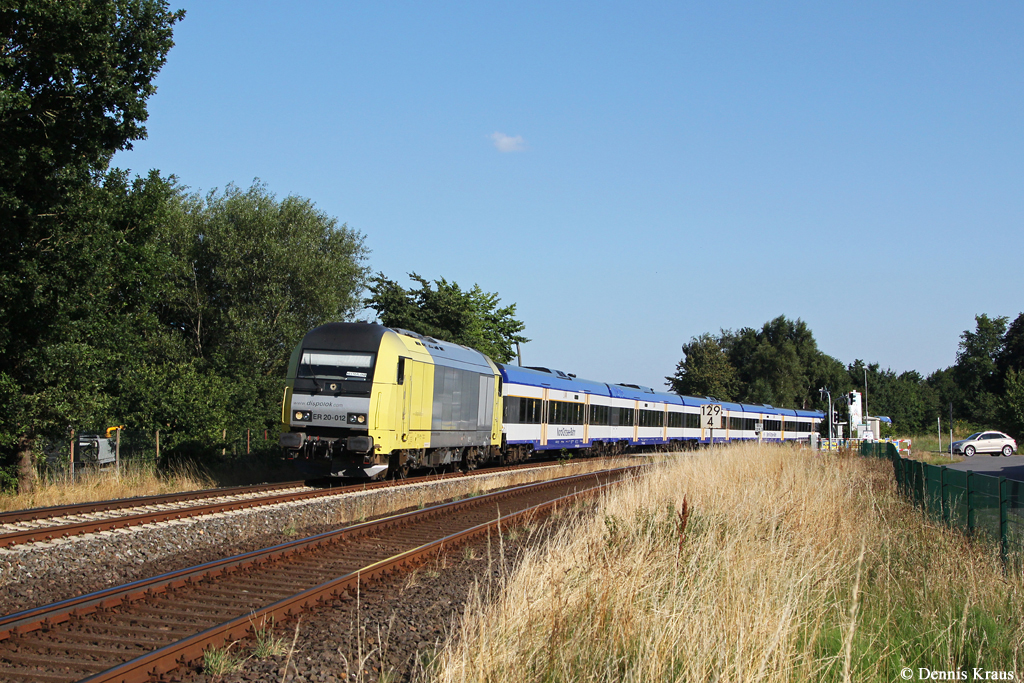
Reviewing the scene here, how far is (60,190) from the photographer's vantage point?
1566 centimetres

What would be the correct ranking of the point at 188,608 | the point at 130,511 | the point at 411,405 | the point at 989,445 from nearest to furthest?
the point at 188,608
the point at 130,511
the point at 411,405
the point at 989,445

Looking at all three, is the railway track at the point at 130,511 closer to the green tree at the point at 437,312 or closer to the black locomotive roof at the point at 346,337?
the black locomotive roof at the point at 346,337

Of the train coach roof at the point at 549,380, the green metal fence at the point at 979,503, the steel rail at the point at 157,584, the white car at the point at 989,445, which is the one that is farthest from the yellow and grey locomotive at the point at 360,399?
the white car at the point at 989,445

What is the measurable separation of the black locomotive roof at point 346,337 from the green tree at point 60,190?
169 inches

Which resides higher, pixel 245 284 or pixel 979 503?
pixel 245 284

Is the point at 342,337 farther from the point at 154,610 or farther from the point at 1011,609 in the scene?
the point at 1011,609

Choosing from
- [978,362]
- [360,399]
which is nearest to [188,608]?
Answer: [360,399]

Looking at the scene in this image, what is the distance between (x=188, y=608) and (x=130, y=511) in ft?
20.0

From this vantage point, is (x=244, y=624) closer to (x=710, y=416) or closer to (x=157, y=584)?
(x=157, y=584)

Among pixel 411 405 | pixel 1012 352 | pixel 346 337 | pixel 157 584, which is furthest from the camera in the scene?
pixel 1012 352

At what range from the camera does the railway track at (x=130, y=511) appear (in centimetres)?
1023

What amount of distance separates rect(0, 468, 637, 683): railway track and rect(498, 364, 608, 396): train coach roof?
1483 cm

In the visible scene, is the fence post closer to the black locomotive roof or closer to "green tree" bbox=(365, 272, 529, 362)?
Result: the black locomotive roof

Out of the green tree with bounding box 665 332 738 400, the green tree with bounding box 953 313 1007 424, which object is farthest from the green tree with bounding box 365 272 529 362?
the green tree with bounding box 953 313 1007 424
